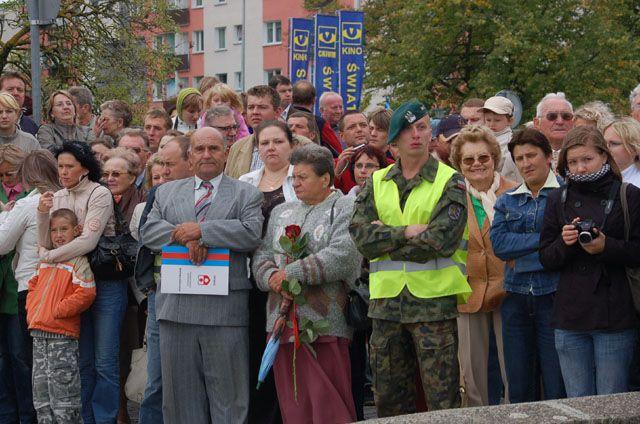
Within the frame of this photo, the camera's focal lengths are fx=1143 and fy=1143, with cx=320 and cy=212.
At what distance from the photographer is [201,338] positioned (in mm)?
7648

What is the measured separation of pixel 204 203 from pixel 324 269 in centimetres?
109

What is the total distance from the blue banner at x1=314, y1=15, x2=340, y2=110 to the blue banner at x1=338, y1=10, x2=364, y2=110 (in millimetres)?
110

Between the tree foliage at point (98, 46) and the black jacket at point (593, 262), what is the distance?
16.4m

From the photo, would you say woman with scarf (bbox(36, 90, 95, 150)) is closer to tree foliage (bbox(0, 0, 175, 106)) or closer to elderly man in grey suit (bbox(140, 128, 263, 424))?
elderly man in grey suit (bbox(140, 128, 263, 424))

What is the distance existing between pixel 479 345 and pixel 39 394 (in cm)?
331

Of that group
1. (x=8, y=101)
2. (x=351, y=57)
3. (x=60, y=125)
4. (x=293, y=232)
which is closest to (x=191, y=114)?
(x=60, y=125)

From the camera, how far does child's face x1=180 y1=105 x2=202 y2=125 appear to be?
37.4ft

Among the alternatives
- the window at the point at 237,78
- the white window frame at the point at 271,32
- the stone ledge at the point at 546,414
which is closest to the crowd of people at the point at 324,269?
the stone ledge at the point at 546,414

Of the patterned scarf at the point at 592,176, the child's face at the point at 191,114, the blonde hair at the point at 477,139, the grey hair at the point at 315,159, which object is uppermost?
the child's face at the point at 191,114

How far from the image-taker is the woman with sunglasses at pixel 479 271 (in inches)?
297

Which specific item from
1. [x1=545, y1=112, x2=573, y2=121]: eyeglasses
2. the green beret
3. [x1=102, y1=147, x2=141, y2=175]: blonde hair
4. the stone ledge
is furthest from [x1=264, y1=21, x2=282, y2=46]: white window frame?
the stone ledge

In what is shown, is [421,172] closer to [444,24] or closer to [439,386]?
[439,386]

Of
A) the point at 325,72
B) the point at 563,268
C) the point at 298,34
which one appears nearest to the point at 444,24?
the point at 298,34

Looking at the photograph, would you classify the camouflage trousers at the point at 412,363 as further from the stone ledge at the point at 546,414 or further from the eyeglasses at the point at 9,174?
the eyeglasses at the point at 9,174
